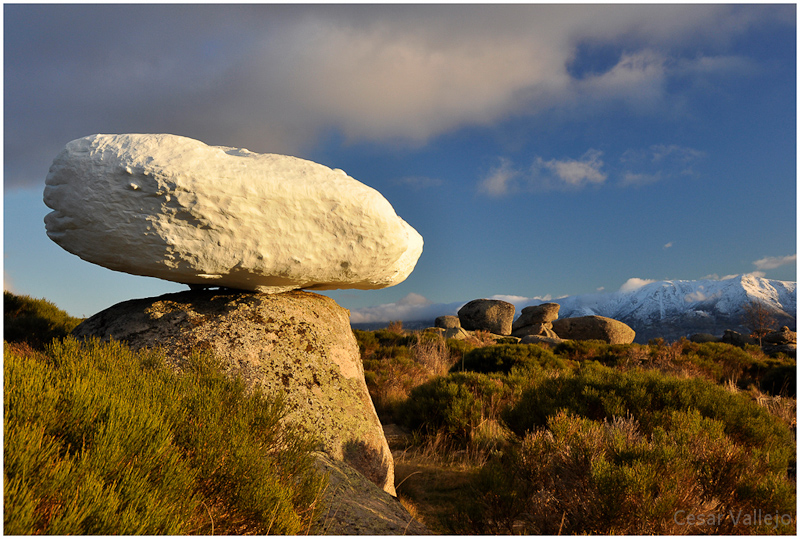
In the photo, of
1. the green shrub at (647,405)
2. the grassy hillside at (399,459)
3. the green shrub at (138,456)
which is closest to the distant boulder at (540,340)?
the green shrub at (647,405)

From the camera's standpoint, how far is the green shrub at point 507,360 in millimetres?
10070

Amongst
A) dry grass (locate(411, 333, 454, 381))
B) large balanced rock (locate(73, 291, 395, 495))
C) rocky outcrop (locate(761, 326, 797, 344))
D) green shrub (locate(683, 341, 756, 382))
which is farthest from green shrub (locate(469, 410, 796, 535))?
rocky outcrop (locate(761, 326, 797, 344))

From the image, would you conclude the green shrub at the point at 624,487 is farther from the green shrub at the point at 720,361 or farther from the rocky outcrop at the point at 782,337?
the rocky outcrop at the point at 782,337

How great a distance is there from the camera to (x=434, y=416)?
582 cm

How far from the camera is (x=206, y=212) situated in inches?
121

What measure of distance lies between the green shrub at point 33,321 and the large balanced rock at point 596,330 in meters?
21.1

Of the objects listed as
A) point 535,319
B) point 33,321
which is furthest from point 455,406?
point 535,319

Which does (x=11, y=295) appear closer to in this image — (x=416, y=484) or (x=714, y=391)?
(x=416, y=484)

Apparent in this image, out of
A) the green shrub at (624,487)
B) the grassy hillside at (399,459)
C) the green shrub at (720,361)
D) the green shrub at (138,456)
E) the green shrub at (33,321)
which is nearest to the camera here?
the green shrub at (138,456)

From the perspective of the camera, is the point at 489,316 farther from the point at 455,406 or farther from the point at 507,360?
the point at 455,406

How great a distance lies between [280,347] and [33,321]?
7035mm

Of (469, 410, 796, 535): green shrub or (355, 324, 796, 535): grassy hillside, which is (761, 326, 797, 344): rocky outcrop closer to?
(355, 324, 796, 535): grassy hillside

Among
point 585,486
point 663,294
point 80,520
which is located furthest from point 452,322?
point 663,294

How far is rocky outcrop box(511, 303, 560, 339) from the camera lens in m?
23.6
